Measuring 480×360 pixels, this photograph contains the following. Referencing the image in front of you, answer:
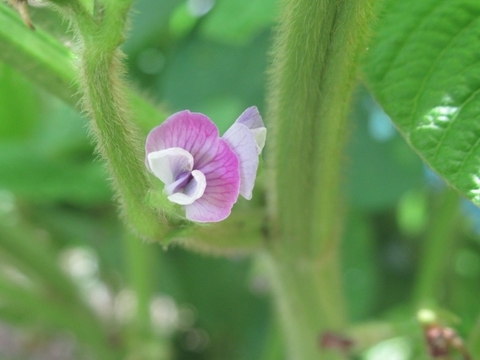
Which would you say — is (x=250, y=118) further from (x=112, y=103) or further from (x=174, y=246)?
(x=174, y=246)

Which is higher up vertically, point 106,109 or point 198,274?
point 198,274

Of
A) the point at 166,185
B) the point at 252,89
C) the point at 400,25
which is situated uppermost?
the point at 252,89

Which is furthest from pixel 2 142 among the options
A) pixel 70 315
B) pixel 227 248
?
pixel 227 248

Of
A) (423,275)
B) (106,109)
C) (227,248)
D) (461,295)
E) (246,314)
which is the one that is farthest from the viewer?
(246,314)

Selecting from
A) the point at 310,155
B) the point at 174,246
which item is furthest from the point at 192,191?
the point at 174,246

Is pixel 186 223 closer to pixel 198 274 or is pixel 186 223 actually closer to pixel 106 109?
pixel 106 109

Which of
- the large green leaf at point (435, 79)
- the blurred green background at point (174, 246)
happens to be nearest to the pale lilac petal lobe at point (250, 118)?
the large green leaf at point (435, 79)

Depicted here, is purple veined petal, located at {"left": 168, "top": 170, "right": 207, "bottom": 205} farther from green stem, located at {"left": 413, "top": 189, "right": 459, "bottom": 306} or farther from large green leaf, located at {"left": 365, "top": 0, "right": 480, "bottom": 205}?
green stem, located at {"left": 413, "top": 189, "right": 459, "bottom": 306}

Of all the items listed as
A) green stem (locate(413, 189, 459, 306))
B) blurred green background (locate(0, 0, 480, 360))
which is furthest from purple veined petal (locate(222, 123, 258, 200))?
green stem (locate(413, 189, 459, 306))
